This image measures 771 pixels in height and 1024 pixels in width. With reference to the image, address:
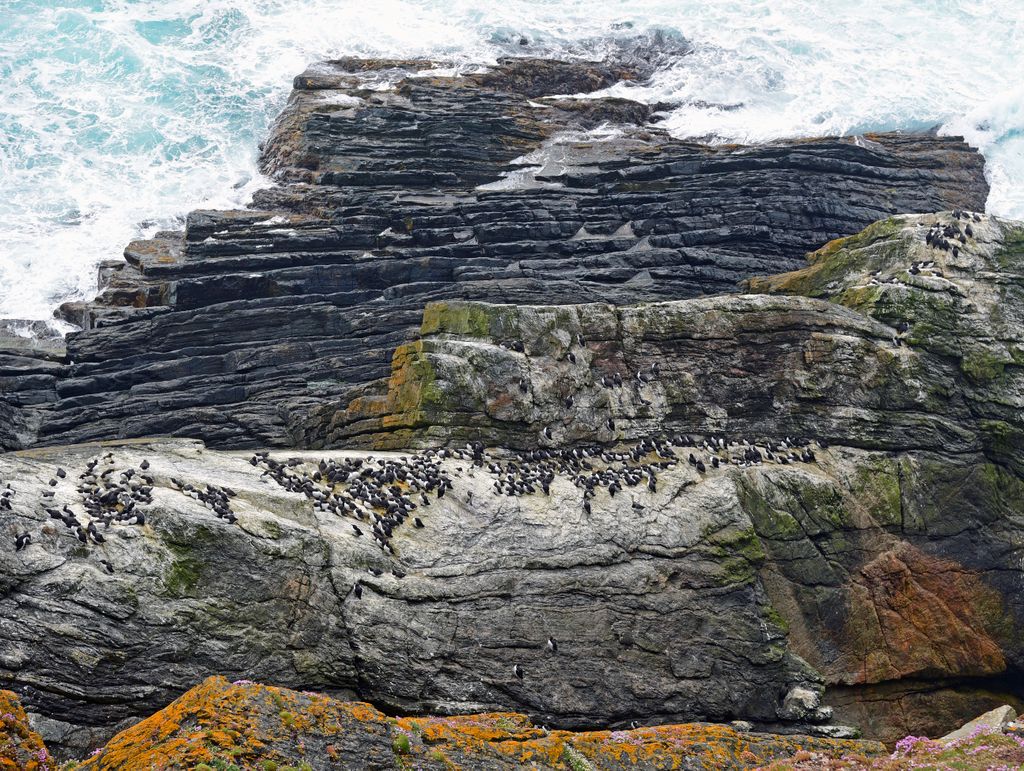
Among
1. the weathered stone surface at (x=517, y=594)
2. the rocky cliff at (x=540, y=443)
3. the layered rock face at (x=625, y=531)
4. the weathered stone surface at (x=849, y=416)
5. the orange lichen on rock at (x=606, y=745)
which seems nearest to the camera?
the orange lichen on rock at (x=606, y=745)

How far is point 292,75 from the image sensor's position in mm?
68188

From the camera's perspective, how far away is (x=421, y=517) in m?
28.0

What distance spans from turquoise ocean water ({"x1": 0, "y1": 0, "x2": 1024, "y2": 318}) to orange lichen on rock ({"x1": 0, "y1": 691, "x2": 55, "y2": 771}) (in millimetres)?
37371

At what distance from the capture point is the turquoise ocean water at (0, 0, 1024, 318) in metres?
55.7

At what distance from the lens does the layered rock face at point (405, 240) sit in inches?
1588

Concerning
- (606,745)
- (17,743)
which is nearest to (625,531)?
(606,745)

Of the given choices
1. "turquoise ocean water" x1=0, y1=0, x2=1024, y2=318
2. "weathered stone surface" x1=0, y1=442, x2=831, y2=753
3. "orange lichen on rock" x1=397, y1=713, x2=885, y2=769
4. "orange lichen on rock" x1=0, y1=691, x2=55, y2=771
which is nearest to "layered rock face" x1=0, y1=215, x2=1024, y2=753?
"weathered stone surface" x1=0, y1=442, x2=831, y2=753

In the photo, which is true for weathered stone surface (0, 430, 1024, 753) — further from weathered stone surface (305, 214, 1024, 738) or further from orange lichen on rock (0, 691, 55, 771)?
orange lichen on rock (0, 691, 55, 771)

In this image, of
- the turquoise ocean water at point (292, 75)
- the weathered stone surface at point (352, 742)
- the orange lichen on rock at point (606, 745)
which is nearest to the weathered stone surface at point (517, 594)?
the orange lichen on rock at point (606, 745)

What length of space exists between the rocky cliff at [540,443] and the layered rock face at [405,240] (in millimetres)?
164

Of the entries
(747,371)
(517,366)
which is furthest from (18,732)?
(747,371)

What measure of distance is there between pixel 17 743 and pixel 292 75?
195 feet

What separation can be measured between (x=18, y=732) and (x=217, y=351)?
90.3ft

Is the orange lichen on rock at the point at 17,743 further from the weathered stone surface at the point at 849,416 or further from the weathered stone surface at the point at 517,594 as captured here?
the weathered stone surface at the point at 849,416
